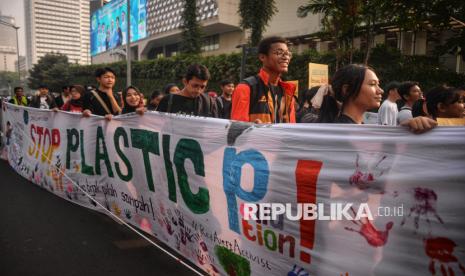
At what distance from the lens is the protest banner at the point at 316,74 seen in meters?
7.20

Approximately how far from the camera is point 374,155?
1.81 m

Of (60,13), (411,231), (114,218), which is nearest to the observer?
(411,231)

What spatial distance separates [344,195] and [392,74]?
11.8m

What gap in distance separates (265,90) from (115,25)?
61.5 meters

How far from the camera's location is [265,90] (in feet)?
10.0

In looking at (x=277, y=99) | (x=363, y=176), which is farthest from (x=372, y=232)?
Answer: (x=277, y=99)

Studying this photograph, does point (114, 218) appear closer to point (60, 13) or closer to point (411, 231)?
point (411, 231)

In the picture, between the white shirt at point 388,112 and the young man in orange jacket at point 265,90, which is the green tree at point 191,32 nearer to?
the white shirt at point 388,112

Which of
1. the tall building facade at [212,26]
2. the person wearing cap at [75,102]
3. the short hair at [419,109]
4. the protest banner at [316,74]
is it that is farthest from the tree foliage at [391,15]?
the tall building facade at [212,26]

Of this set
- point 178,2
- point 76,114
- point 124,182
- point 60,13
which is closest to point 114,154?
point 124,182

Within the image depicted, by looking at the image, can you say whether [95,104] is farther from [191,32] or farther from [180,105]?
[191,32]

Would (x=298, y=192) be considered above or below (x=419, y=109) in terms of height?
below

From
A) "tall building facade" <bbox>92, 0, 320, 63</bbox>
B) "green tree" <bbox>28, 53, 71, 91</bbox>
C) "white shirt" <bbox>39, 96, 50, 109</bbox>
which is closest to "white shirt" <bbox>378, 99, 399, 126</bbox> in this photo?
"white shirt" <bbox>39, 96, 50, 109</bbox>

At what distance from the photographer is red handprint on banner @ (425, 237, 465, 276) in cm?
158
